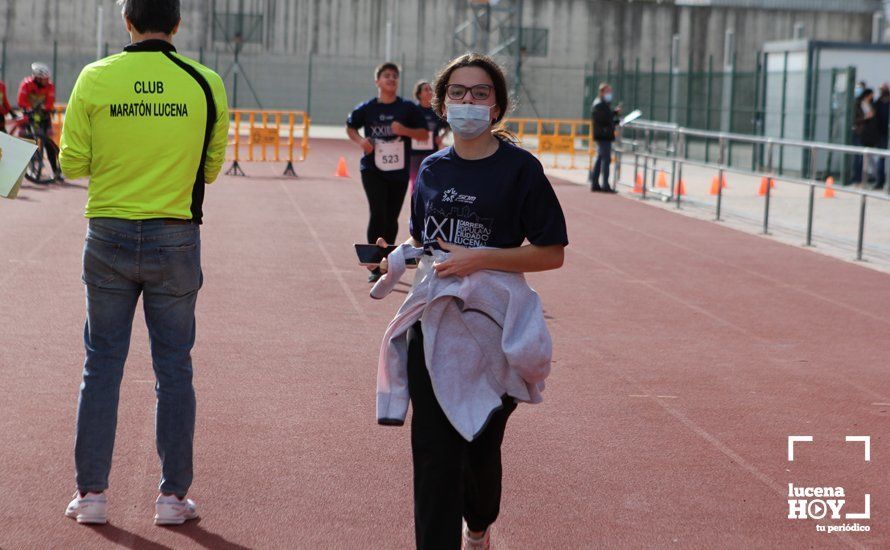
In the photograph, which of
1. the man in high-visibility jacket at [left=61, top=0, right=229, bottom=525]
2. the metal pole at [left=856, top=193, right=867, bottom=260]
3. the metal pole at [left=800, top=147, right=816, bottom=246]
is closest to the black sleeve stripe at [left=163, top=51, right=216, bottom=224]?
the man in high-visibility jacket at [left=61, top=0, right=229, bottom=525]

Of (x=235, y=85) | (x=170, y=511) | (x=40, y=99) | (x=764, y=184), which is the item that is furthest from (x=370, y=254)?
(x=235, y=85)

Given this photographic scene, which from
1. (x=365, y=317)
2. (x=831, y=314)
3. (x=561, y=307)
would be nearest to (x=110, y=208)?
(x=365, y=317)

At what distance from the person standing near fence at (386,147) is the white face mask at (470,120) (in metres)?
7.40

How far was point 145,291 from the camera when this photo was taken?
16.4 feet

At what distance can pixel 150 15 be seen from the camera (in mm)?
4863

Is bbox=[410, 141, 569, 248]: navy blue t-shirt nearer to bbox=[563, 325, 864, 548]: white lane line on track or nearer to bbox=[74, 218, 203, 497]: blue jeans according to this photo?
bbox=[74, 218, 203, 497]: blue jeans

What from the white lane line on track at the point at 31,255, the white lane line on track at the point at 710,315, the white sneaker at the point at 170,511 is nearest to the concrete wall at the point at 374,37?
the white lane line on track at the point at 31,255

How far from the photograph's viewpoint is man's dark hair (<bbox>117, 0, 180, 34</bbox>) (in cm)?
486

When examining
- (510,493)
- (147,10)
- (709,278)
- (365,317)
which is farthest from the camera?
(709,278)

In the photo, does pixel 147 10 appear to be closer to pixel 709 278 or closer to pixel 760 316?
pixel 760 316

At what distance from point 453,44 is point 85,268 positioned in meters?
45.3

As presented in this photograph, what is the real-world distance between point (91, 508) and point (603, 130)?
18.7m

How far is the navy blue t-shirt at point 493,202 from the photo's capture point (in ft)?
13.8

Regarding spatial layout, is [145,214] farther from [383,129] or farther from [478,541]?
[383,129]
